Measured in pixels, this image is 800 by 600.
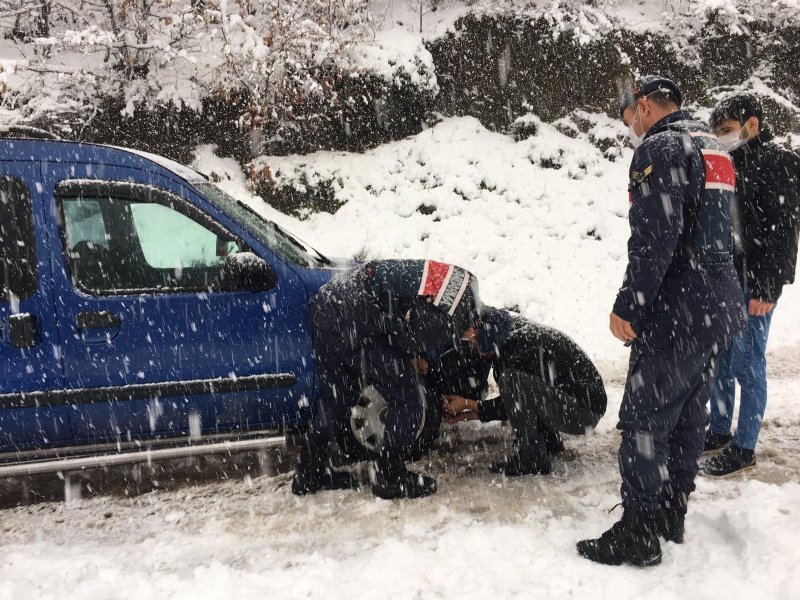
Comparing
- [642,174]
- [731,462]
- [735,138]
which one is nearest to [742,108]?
[735,138]

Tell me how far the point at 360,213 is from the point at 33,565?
611 centimetres

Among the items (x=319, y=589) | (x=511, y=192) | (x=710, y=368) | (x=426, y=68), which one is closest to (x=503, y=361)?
(x=710, y=368)

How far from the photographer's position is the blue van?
311 centimetres

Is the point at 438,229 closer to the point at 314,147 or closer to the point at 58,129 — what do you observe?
the point at 314,147

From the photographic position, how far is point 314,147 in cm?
886

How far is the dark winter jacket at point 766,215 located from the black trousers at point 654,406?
0.91m

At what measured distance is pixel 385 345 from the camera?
3203mm

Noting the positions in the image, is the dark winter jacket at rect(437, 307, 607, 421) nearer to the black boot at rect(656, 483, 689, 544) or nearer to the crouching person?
the crouching person

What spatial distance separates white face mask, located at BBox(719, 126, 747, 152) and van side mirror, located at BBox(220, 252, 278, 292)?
2566mm

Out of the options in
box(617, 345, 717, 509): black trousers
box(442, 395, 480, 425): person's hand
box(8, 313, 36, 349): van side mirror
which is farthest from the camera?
box(442, 395, 480, 425): person's hand

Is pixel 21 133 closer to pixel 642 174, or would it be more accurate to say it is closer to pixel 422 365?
pixel 422 365

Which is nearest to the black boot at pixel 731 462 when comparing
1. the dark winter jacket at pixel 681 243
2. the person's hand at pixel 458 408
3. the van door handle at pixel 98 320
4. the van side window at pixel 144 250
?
the dark winter jacket at pixel 681 243

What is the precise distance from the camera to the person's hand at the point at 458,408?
370 centimetres

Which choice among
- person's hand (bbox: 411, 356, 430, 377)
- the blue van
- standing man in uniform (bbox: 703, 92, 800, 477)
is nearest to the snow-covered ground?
standing man in uniform (bbox: 703, 92, 800, 477)
